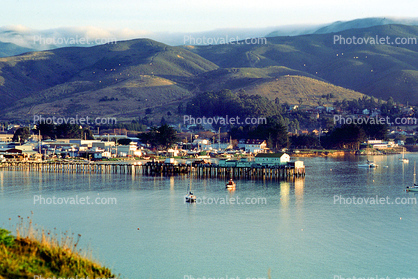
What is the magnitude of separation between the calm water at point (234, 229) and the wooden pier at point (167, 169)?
15.2 metres

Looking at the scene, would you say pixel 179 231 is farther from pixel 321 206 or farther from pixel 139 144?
pixel 139 144

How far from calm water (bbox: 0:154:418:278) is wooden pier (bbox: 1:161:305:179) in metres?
15.2

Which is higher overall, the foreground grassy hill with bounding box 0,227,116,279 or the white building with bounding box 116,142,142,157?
the white building with bounding box 116,142,142,157

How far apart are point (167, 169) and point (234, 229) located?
58.1m

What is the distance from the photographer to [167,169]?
342 feet

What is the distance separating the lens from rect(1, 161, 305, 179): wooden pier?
96.6m

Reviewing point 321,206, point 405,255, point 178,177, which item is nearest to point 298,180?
point 178,177

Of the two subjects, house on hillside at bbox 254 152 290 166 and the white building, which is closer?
house on hillside at bbox 254 152 290 166

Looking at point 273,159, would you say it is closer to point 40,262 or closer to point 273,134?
point 273,134

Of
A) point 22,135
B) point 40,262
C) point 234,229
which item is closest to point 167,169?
point 234,229

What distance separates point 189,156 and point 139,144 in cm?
2547

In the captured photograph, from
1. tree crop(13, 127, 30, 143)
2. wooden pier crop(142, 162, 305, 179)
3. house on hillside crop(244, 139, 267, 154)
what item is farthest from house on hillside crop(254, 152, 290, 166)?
tree crop(13, 127, 30, 143)

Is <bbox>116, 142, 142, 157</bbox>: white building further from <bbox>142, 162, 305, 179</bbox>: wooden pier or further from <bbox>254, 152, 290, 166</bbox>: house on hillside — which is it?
<bbox>254, 152, 290, 166</bbox>: house on hillside

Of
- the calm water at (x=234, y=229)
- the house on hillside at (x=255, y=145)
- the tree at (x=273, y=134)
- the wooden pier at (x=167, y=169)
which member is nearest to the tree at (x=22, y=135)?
the wooden pier at (x=167, y=169)
